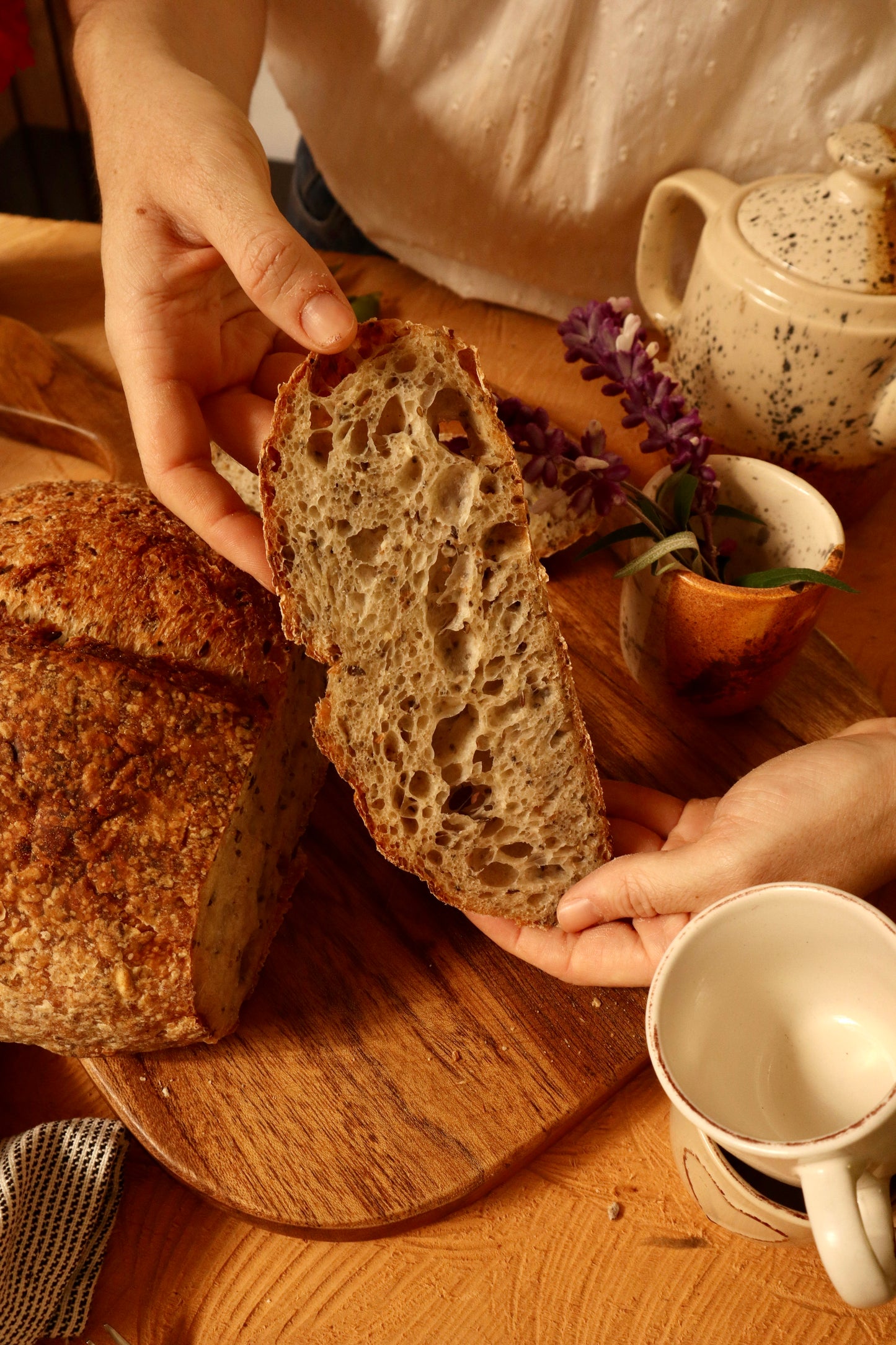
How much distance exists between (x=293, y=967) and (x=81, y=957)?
1.16ft

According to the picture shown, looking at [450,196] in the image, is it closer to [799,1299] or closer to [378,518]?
[378,518]

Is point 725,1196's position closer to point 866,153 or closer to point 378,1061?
point 378,1061

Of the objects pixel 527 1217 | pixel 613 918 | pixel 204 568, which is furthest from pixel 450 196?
pixel 527 1217

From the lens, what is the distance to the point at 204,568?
5.05ft

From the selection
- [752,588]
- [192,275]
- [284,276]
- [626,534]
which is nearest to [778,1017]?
[752,588]

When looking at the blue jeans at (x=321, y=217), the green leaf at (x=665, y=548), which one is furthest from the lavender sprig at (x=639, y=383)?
the blue jeans at (x=321, y=217)

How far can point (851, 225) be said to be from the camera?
1.69 m

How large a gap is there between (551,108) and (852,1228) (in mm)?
2217

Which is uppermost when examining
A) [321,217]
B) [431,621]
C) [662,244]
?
[662,244]

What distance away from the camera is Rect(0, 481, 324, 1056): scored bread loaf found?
50.8 inches

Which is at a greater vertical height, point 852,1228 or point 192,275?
point 192,275

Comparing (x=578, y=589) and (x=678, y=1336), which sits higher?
(x=578, y=589)

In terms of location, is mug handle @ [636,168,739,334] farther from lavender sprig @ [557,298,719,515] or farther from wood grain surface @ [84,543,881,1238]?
wood grain surface @ [84,543,881,1238]

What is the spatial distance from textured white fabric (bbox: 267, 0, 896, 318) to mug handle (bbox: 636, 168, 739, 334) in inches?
8.3
